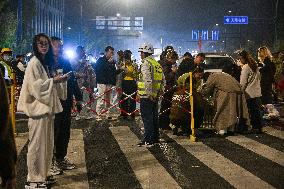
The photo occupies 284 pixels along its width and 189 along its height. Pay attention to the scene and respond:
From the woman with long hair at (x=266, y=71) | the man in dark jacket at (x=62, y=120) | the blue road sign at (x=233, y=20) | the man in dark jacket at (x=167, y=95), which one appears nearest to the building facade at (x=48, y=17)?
the blue road sign at (x=233, y=20)

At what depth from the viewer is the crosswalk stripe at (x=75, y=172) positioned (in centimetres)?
695

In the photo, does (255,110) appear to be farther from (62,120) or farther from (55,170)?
(55,170)

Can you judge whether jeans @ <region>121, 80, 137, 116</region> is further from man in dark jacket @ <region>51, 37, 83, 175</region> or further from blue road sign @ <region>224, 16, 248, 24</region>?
blue road sign @ <region>224, 16, 248, 24</region>

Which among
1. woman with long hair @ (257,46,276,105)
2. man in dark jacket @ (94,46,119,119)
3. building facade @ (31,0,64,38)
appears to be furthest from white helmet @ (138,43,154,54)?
building facade @ (31,0,64,38)

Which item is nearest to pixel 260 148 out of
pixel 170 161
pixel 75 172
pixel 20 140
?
pixel 170 161

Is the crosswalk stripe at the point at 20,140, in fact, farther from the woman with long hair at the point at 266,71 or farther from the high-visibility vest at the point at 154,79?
the woman with long hair at the point at 266,71

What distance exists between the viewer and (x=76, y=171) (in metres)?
7.79

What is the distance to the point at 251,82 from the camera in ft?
38.0

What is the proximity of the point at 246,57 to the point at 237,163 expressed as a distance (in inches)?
150

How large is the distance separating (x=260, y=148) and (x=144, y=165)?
2767mm

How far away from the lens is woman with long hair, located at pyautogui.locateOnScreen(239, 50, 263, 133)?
11.5 m

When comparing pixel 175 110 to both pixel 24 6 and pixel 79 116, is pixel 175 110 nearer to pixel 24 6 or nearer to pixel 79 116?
pixel 79 116

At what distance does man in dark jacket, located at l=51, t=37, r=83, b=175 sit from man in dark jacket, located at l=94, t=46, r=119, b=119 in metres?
Result: 6.47

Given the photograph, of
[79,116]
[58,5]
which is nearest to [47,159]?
[79,116]
